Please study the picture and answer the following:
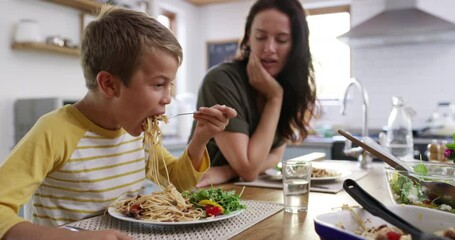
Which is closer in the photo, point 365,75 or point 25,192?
point 25,192

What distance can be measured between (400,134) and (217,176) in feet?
3.12

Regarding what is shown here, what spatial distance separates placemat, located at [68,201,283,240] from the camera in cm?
77

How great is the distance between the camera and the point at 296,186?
1.00 m

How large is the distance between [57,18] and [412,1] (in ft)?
9.92

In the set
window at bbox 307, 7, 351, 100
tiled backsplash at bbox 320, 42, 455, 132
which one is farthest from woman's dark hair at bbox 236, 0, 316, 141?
window at bbox 307, 7, 351, 100

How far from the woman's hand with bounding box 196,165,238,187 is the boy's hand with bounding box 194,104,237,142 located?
0.70 ft

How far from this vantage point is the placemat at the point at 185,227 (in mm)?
770

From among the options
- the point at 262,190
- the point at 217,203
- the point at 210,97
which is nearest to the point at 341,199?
the point at 262,190

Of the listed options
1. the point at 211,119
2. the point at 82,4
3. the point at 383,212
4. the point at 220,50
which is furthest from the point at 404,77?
the point at 383,212

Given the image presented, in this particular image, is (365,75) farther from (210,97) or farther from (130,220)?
(130,220)

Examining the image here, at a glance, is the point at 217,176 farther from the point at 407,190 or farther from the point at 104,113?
the point at 407,190

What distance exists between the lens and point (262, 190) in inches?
49.5

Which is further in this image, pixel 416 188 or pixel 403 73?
pixel 403 73

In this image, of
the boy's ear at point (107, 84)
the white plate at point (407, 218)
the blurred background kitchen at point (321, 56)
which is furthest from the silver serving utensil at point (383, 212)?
the blurred background kitchen at point (321, 56)
